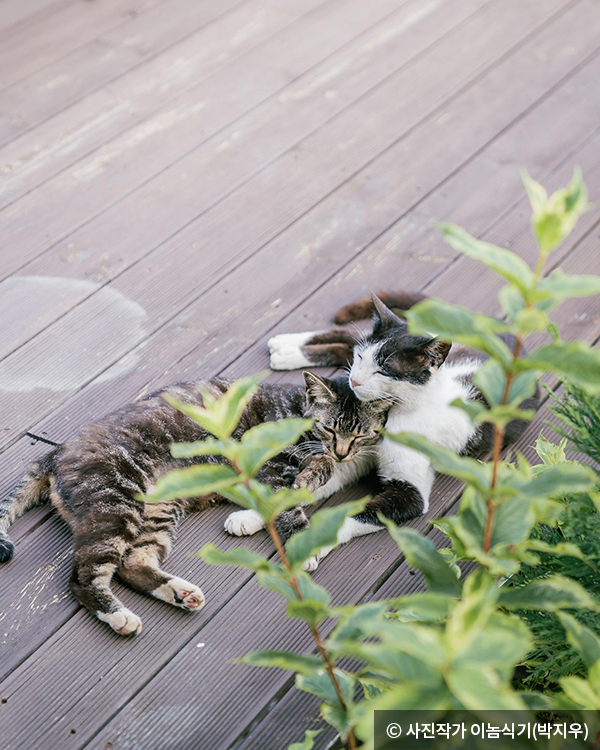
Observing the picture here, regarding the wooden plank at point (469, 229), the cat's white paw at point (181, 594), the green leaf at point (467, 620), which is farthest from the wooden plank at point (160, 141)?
the green leaf at point (467, 620)

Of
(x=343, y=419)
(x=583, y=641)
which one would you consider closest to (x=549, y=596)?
(x=583, y=641)

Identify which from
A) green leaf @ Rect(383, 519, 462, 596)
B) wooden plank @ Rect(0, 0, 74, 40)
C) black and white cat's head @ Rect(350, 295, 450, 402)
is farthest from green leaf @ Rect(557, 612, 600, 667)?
wooden plank @ Rect(0, 0, 74, 40)

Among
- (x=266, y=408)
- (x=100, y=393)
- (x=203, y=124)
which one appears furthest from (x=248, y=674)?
(x=203, y=124)

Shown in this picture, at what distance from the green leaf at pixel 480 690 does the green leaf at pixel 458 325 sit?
0.37 metres

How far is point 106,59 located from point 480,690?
3.95 metres

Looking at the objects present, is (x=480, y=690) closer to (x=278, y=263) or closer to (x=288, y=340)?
(x=288, y=340)

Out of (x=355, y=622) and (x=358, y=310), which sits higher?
(x=355, y=622)

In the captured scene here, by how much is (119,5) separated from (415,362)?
337 centimetres

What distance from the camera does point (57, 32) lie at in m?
4.04

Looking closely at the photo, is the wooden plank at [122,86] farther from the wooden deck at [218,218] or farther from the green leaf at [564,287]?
the green leaf at [564,287]

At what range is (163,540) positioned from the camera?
1.99 metres

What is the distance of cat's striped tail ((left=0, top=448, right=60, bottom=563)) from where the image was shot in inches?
78.4

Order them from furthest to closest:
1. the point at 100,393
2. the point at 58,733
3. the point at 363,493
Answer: the point at 100,393
the point at 363,493
the point at 58,733

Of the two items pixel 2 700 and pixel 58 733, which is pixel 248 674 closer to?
pixel 58 733
